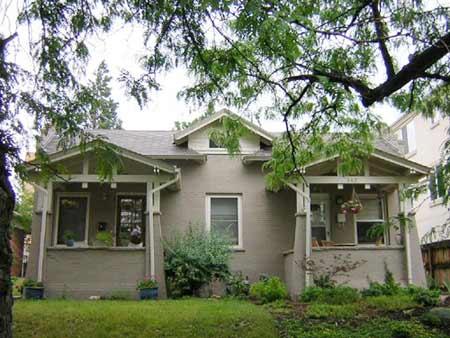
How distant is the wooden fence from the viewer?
54.1 ft

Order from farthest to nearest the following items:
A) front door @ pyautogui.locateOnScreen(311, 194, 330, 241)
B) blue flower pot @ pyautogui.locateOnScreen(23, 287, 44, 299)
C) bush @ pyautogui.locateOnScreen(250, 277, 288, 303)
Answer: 1. front door @ pyautogui.locateOnScreen(311, 194, 330, 241)
2. blue flower pot @ pyautogui.locateOnScreen(23, 287, 44, 299)
3. bush @ pyautogui.locateOnScreen(250, 277, 288, 303)

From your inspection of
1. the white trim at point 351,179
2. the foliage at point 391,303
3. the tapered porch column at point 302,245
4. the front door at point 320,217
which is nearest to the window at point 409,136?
the front door at point 320,217

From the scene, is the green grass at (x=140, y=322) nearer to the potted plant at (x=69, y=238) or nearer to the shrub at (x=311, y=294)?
the shrub at (x=311, y=294)

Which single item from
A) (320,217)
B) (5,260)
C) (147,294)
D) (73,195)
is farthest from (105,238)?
(5,260)

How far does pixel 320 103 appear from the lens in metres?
8.92

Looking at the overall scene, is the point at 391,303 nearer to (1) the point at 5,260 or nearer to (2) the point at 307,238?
(2) the point at 307,238

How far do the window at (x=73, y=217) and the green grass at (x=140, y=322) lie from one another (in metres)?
4.88

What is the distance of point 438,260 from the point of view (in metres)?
17.2

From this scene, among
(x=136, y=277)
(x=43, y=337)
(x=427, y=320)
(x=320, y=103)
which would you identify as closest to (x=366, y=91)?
(x=320, y=103)

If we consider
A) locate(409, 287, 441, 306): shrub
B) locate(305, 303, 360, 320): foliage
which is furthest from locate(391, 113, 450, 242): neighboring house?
locate(305, 303, 360, 320): foliage

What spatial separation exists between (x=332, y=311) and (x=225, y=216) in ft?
19.6

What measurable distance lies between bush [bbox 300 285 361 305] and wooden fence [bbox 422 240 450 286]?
648cm

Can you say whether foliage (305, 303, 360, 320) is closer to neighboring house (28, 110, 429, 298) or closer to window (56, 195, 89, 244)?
neighboring house (28, 110, 429, 298)

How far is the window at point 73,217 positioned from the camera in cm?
1437
